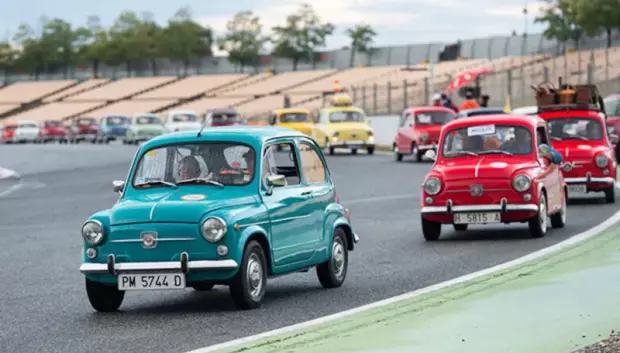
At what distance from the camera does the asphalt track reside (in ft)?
33.6

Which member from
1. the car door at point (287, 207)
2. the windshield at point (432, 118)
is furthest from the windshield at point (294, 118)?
the car door at point (287, 207)

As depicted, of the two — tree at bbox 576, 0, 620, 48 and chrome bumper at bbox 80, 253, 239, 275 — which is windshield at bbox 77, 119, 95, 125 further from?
chrome bumper at bbox 80, 253, 239, 275

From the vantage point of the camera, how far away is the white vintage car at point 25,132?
3546 inches

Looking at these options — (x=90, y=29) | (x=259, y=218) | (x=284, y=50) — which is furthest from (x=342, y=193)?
(x=90, y=29)

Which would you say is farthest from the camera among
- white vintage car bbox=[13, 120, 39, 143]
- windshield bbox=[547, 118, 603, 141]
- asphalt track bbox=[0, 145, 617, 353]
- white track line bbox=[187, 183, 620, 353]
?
white vintage car bbox=[13, 120, 39, 143]

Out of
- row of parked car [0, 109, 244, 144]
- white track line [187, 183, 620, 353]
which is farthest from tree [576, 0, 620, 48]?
white track line [187, 183, 620, 353]

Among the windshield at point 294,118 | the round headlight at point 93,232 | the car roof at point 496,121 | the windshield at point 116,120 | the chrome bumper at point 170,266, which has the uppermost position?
the car roof at point 496,121

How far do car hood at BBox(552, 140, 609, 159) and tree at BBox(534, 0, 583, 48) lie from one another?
7256 cm

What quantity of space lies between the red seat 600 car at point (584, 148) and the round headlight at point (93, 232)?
12911mm

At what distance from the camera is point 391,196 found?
2809 centimetres

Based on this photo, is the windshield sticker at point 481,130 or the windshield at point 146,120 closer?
the windshield sticker at point 481,130

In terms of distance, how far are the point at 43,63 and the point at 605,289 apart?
164 meters

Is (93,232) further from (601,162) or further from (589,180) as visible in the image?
(601,162)

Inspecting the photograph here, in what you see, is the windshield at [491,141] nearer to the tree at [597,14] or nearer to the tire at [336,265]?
the tire at [336,265]
